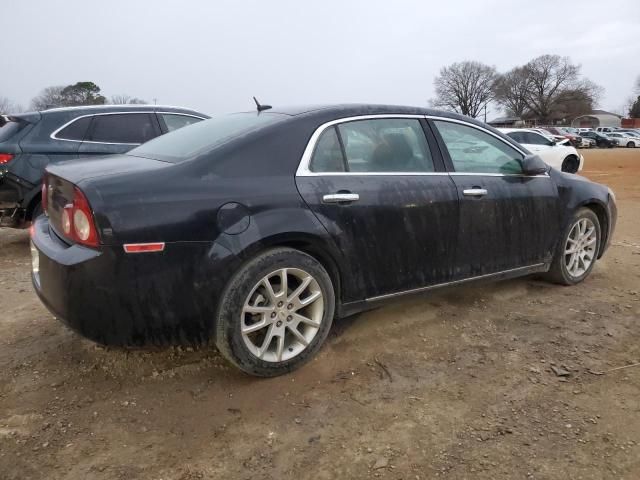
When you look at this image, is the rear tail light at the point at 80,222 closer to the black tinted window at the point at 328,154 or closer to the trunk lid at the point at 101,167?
the trunk lid at the point at 101,167

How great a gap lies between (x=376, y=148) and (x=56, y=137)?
13.8ft

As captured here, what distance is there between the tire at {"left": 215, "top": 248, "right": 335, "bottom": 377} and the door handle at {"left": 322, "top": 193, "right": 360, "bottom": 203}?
1.11 ft

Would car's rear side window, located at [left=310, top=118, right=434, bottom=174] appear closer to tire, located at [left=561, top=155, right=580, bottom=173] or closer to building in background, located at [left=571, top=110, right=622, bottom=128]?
tire, located at [left=561, top=155, right=580, bottom=173]

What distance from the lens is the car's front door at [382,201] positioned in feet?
9.86

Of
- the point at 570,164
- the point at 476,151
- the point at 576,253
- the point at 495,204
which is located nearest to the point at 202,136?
the point at 476,151

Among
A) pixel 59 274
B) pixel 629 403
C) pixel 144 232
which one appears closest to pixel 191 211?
pixel 144 232

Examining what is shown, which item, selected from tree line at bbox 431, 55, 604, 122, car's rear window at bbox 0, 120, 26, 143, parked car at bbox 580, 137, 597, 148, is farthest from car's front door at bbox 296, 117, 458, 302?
tree line at bbox 431, 55, 604, 122

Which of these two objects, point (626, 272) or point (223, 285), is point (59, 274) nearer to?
point (223, 285)

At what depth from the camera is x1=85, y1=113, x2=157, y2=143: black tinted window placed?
6137 mm

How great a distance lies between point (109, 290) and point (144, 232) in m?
0.31

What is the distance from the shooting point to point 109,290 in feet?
8.00

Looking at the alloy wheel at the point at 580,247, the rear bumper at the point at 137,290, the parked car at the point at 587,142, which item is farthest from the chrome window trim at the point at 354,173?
the parked car at the point at 587,142

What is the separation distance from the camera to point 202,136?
3.17m

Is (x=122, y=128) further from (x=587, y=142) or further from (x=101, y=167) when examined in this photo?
(x=587, y=142)
